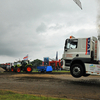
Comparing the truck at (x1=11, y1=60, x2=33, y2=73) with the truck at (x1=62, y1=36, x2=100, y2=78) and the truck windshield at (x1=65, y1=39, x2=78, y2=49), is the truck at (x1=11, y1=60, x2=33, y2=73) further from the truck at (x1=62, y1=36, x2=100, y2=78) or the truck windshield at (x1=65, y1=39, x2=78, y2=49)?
the truck windshield at (x1=65, y1=39, x2=78, y2=49)

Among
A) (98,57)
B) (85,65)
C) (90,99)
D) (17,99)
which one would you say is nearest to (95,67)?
(85,65)

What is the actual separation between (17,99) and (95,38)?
7990 millimetres

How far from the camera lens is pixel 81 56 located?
10.5 metres

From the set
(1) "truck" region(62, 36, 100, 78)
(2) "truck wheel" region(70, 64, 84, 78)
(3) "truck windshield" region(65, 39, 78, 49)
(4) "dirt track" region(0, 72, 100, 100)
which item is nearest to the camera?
(4) "dirt track" region(0, 72, 100, 100)

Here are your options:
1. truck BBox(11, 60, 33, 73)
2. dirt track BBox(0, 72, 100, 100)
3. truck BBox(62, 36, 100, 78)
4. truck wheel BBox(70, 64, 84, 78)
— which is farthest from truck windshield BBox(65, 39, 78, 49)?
truck BBox(11, 60, 33, 73)

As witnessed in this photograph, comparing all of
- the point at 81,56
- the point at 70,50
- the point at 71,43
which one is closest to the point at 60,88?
the point at 81,56

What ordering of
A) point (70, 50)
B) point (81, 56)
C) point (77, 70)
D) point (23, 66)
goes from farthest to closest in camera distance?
point (23, 66) < point (70, 50) < point (81, 56) < point (77, 70)

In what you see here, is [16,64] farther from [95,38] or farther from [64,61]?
[95,38]

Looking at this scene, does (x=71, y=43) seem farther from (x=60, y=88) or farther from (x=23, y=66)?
(x=23, y=66)

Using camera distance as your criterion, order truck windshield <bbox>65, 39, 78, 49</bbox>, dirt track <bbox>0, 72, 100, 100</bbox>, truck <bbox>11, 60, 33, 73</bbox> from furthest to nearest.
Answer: truck <bbox>11, 60, 33, 73</bbox> < truck windshield <bbox>65, 39, 78, 49</bbox> < dirt track <bbox>0, 72, 100, 100</bbox>

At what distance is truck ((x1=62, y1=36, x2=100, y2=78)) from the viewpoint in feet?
33.1

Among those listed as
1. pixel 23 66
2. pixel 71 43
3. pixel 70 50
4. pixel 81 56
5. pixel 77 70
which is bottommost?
pixel 23 66

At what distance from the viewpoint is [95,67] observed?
982 centimetres

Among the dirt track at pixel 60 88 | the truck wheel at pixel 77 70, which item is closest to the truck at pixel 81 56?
the truck wheel at pixel 77 70
